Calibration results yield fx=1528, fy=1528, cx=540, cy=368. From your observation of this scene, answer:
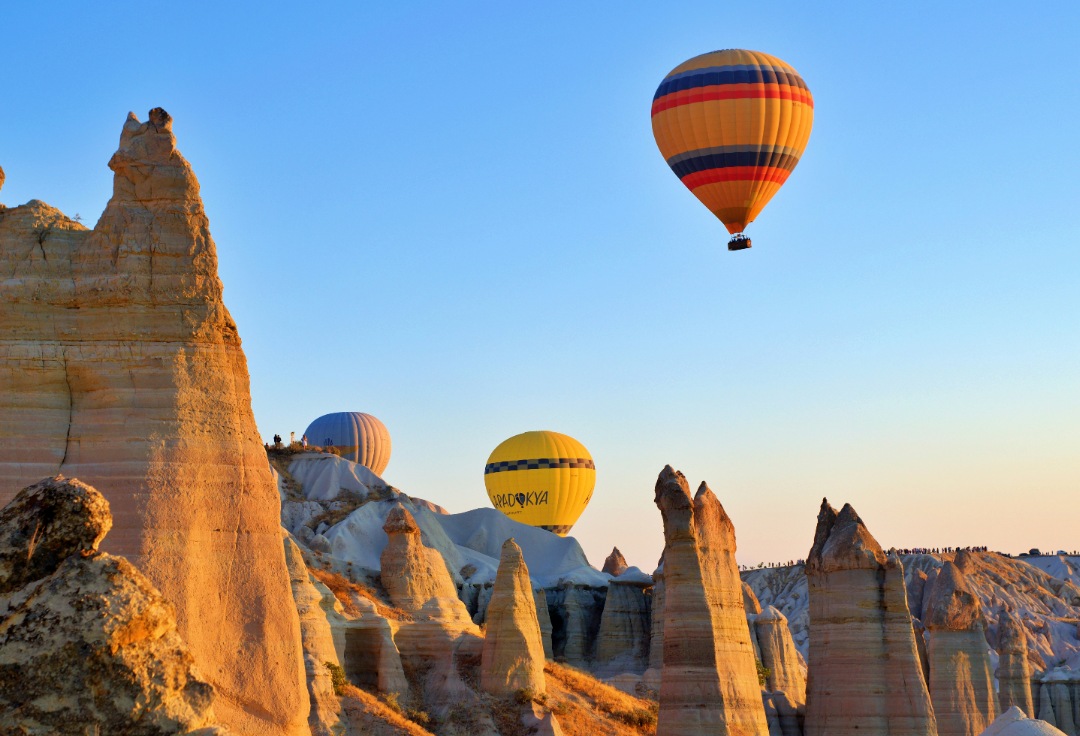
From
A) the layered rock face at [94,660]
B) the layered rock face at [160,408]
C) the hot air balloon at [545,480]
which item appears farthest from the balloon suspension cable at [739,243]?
the layered rock face at [94,660]

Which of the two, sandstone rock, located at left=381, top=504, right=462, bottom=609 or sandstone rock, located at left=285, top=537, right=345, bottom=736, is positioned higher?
sandstone rock, located at left=381, top=504, right=462, bottom=609

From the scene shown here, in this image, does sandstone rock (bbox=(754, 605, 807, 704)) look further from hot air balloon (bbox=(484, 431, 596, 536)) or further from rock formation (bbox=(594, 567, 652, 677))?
hot air balloon (bbox=(484, 431, 596, 536))

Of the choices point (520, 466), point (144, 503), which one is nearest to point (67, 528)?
point (144, 503)

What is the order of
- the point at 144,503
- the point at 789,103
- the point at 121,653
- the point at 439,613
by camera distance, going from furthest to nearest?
the point at 789,103, the point at 439,613, the point at 144,503, the point at 121,653

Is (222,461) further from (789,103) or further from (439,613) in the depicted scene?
(789,103)

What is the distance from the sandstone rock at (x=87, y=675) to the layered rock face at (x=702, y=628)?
74.4ft

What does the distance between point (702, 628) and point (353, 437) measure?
53.2 meters

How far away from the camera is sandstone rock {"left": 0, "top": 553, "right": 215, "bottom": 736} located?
593 cm

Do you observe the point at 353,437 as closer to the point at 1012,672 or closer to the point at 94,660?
the point at 1012,672

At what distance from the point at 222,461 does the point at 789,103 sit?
37516mm

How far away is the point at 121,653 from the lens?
19.6ft

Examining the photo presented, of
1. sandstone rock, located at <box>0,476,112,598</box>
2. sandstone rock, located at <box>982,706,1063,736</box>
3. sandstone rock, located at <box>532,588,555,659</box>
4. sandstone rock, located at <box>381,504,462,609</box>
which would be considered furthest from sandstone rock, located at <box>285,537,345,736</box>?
sandstone rock, located at <box>0,476,112,598</box>

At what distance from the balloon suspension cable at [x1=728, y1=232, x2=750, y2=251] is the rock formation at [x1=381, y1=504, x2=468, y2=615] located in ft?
45.1

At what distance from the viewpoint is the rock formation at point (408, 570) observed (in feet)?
152
